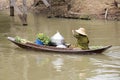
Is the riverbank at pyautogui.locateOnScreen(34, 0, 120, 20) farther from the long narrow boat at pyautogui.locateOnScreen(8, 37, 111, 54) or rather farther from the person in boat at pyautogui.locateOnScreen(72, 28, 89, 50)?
the long narrow boat at pyautogui.locateOnScreen(8, 37, 111, 54)

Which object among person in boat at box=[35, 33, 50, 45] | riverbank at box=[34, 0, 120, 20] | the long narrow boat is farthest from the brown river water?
riverbank at box=[34, 0, 120, 20]

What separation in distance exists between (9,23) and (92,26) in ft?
17.1

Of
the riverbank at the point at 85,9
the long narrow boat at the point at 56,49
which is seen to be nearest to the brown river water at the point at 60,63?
the long narrow boat at the point at 56,49

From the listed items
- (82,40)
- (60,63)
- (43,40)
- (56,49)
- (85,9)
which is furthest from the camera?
(85,9)

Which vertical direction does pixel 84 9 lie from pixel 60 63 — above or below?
above

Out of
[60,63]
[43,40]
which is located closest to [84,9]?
[43,40]

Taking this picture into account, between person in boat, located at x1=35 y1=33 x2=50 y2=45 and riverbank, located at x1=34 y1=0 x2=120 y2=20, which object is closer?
person in boat, located at x1=35 y1=33 x2=50 y2=45

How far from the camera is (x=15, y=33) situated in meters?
18.9

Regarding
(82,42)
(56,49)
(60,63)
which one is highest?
(82,42)

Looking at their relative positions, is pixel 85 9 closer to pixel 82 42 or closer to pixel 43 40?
pixel 43 40

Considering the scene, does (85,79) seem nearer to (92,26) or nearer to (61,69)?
(61,69)

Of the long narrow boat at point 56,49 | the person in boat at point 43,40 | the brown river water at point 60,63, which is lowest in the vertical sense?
the brown river water at point 60,63

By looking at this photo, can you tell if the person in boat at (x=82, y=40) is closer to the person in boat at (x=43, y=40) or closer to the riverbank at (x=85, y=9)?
the person in boat at (x=43, y=40)

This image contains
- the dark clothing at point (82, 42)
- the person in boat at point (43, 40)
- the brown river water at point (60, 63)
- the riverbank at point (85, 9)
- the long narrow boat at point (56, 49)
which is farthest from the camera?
the riverbank at point (85, 9)
